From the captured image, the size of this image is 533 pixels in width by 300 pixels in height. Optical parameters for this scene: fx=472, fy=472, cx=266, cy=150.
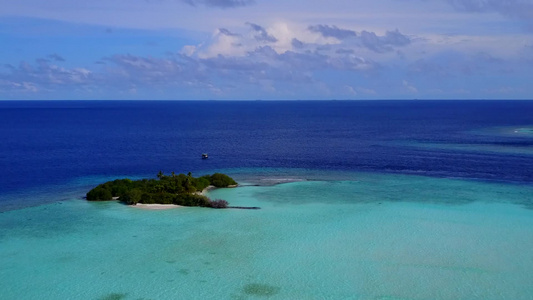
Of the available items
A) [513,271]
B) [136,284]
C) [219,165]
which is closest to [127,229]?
[136,284]

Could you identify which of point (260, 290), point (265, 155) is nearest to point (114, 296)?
point (260, 290)

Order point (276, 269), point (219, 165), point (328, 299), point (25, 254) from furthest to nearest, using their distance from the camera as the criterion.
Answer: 1. point (219, 165)
2. point (25, 254)
3. point (276, 269)
4. point (328, 299)

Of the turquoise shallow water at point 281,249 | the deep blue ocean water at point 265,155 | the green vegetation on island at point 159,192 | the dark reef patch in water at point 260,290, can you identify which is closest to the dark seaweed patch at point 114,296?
the turquoise shallow water at point 281,249

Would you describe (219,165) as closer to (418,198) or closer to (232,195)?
(232,195)

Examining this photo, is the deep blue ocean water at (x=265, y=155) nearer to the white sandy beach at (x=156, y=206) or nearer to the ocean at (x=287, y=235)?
the ocean at (x=287, y=235)

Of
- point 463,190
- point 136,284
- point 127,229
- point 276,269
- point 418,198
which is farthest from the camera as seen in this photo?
point 463,190

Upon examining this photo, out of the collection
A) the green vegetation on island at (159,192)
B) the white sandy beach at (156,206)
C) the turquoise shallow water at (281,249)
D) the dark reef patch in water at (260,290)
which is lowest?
the dark reef patch in water at (260,290)
